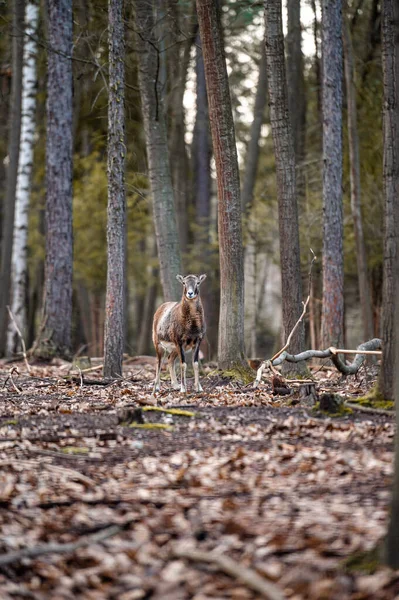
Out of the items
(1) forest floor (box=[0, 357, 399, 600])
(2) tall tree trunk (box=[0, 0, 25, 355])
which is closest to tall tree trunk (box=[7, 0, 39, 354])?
(2) tall tree trunk (box=[0, 0, 25, 355])

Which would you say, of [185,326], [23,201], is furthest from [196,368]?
[23,201]

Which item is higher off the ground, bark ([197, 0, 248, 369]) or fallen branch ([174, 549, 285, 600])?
bark ([197, 0, 248, 369])

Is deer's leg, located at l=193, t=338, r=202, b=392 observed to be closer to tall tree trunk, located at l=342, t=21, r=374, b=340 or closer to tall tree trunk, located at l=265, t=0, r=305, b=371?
tall tree trunk, located at l=265, t=0, r=305, b=371

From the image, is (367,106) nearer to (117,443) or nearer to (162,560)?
(117,443)

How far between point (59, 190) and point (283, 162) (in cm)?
797

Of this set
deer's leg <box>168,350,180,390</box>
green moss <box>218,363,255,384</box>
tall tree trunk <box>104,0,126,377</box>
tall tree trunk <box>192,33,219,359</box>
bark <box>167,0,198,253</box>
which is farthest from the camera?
bark <box>167,0,198,253</box>

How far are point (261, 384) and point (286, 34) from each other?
16.1m

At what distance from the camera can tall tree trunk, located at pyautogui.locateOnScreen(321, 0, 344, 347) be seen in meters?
17.4

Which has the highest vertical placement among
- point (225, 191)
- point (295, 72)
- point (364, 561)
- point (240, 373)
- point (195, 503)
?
point (295, 72)

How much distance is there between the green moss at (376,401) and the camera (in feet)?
32.1

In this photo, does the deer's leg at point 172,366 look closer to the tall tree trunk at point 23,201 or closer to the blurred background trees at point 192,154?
the blurred background trees at point 192,154

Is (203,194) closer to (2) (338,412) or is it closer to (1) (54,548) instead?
(2) (338,412)

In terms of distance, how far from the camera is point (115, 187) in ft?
48.6

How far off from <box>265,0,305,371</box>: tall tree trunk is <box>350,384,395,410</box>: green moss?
4.61 meters
